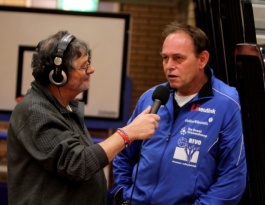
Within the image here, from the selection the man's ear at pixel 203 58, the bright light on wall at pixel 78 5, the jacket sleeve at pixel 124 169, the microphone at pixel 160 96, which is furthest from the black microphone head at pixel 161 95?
the bright light on wall at pixel 78 5

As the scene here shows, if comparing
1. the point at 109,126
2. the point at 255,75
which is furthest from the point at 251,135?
the point at 109,126

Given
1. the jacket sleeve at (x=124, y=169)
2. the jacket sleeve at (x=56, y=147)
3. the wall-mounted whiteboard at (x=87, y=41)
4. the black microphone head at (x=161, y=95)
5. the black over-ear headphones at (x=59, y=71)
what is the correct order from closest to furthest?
the jacket sleeve at (x=56, y=147) → the black over-ear headphones at (x=59, y=71) → the black microphone head at (x=161, y=95) → the jacket sleeve at (x=124, y=169) → the wall-mounted whiteboard at (x=87, y=41)

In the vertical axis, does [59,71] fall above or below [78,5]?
below

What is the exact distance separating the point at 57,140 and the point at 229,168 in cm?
83

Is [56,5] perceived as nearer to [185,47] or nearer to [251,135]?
[185,47]

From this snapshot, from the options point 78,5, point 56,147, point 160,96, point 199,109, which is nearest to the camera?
point 56,147

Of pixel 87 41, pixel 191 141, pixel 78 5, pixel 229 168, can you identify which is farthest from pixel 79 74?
pixel 78 5

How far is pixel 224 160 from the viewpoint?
2.84m

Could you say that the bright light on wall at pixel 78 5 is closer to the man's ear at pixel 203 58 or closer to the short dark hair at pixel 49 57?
the man's ear at pixel 203 58

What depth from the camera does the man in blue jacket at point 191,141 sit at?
111 inches

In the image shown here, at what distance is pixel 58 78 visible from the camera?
266 centimetres

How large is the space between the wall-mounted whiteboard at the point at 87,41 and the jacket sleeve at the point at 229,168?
4288mm

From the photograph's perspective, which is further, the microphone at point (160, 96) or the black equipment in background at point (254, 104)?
the microphone at point (160, 96)

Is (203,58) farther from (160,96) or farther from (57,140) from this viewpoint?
(57,140)
